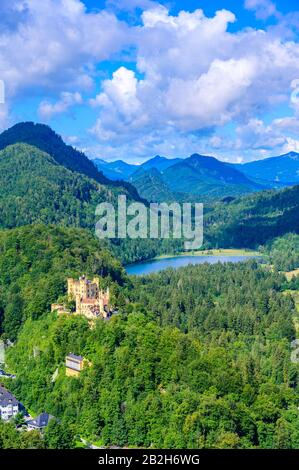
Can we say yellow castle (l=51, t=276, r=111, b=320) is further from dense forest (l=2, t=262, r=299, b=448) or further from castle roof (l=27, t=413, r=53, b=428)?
castle roof (l=27, t=413, r=53, b=428)

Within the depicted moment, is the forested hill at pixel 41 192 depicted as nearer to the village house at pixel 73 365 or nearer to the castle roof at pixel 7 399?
the village house at pixel 73 365

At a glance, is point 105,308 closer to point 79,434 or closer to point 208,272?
point 79,434

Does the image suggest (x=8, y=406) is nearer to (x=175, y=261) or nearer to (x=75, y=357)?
(x=75, y=357)

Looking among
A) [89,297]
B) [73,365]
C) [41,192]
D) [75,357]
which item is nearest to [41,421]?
[73,365]

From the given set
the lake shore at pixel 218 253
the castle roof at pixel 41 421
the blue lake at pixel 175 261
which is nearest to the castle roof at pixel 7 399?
the castle roof at pixel 41 421

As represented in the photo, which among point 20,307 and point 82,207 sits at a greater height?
point 82,207

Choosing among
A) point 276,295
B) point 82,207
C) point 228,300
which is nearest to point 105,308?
point 228,300
